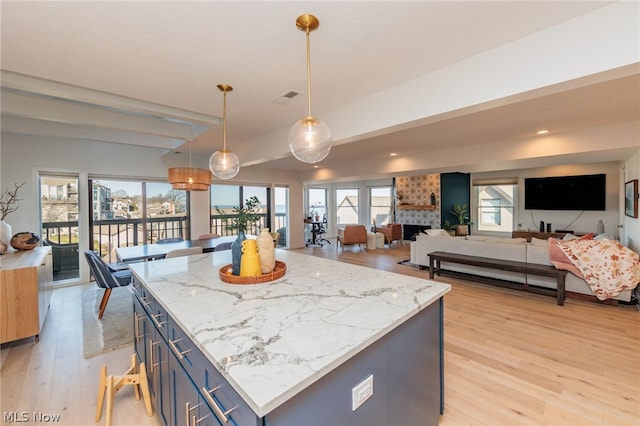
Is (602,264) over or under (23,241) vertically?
under

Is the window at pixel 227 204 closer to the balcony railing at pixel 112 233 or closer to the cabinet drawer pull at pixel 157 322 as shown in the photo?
the balcony railing at pixel 112 233

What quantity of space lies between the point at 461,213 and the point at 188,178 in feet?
24.7

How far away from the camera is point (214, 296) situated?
1556mm

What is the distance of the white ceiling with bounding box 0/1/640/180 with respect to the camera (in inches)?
64.4

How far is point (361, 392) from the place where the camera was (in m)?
1.08

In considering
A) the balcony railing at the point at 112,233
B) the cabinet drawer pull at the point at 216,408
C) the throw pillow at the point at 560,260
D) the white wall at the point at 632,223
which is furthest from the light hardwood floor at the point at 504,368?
the balcony railing at the point at 112,233

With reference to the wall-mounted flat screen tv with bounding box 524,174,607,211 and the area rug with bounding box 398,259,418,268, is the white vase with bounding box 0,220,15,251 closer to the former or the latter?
the area rug with bounding box 398,259,418,268

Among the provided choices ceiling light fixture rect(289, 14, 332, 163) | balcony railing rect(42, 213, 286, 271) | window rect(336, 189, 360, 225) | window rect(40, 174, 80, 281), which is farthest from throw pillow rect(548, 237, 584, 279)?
window rect(40, 174, 80, 281)

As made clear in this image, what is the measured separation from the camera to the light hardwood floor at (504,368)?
6.03ft

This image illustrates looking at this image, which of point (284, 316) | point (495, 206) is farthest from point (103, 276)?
point (495, 206)

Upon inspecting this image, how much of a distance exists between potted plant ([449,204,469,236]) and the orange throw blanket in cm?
433

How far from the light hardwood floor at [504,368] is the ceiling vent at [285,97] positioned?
2908 mm

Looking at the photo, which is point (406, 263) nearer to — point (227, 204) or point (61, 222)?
point (227, 204)

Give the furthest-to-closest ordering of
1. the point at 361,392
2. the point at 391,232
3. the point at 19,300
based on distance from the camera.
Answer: the point at 391,232 → the point at 19,300 → the point at 361,392
